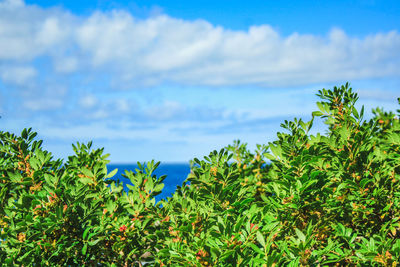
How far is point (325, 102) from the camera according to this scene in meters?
6.26

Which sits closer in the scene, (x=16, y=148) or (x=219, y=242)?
(x=219, y=242)

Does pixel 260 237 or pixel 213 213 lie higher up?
pixel 213 213

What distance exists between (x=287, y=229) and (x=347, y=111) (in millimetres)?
2513

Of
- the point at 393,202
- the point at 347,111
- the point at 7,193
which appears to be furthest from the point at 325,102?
the point at 7,193

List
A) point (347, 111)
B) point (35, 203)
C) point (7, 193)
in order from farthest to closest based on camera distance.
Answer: point (347, 111) < point (7, 193) < point (35, 203)

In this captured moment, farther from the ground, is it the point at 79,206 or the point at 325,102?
the point at 325,102

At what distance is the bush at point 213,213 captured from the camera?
397 cm

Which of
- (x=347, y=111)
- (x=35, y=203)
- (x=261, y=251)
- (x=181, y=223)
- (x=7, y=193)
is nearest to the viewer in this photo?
(x=261, y=251)

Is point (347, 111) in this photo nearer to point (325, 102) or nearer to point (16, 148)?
point (325, 102)

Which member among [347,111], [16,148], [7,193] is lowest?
[7,193]

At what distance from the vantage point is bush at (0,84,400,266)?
3969mm

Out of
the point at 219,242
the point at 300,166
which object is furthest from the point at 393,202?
the point at 219,242

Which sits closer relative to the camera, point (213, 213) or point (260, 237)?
point (260, 237)

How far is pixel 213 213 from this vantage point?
14.8 ft
